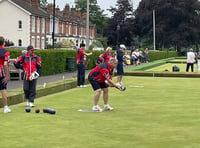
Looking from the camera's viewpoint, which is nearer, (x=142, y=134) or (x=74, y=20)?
(x=142, y=134)

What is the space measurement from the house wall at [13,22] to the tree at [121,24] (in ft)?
112

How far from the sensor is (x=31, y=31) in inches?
2488

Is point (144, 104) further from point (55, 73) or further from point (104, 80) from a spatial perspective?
point (55, 73)

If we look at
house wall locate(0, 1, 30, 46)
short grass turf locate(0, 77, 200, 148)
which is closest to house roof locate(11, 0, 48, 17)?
house wall locate(0, 1, 30, 46)

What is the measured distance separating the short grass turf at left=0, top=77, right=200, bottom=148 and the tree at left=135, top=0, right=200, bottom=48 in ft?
241

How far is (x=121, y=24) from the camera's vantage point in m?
101

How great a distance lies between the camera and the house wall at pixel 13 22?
62.8m

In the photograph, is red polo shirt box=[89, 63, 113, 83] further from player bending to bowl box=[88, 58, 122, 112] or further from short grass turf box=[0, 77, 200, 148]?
short grass turf box=[0, 77, 200, 148]

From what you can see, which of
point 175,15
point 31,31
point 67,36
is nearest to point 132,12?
point 175,15

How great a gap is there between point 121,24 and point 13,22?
41.2m

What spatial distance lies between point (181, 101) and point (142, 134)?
6.23 metres

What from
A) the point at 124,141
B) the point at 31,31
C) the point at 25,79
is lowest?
the point at 124,141

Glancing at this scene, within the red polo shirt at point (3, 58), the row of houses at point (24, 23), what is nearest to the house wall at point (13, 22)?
the row of houses at point (24, 23)

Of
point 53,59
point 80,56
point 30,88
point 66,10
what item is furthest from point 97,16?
point 30,88
